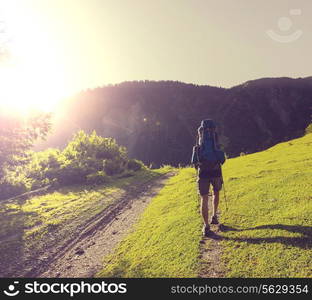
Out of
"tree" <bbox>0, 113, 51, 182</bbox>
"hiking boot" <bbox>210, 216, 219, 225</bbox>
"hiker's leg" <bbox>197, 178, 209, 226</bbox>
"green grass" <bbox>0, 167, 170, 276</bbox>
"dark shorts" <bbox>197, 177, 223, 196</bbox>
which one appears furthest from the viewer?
"tree" <bbox>0, 113, 51, 182</bbox>

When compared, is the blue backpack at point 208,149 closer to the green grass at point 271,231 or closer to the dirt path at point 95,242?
the green grass at point 271,231

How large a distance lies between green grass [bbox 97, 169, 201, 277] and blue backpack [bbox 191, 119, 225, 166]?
2.38 meters

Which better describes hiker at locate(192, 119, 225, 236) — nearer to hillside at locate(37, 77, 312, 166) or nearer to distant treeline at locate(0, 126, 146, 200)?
distant treeline at locate(0, 126, 146, 200)

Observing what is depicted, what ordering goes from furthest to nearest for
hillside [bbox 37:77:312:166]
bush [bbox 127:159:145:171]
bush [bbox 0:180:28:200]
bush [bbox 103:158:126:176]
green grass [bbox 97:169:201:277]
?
hillside [bbox 37:77:312:166], bush [bbox 127:159:145:171], bush [bbox 103:158:126:176], bush [bbox 0:180:28:200], green grass [bbox 97:169:201:277]

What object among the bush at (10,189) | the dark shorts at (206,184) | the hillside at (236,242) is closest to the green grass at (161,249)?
the hillside at (236,242)

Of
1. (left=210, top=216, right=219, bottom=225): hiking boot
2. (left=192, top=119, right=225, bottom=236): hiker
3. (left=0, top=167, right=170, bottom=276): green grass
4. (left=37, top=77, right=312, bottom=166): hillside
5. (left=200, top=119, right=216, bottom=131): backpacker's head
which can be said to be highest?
(left=37, top=77, right=312, bottom=166): hillside

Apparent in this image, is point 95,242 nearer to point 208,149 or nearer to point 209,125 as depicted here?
point 208,149

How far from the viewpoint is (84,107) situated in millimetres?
184750

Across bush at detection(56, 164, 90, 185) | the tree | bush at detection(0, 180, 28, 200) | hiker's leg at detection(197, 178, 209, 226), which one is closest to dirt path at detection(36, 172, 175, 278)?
hiker's leg at detection(197, 178, 209, 226)

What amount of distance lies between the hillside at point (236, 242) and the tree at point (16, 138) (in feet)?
47.6

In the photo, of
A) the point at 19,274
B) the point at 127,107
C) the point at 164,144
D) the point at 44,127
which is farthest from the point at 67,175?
the point at 127,107

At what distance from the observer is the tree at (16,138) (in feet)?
72.4

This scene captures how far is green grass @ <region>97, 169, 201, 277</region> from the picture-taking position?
7.22m

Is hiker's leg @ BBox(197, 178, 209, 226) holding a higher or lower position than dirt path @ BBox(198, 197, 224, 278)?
higher
